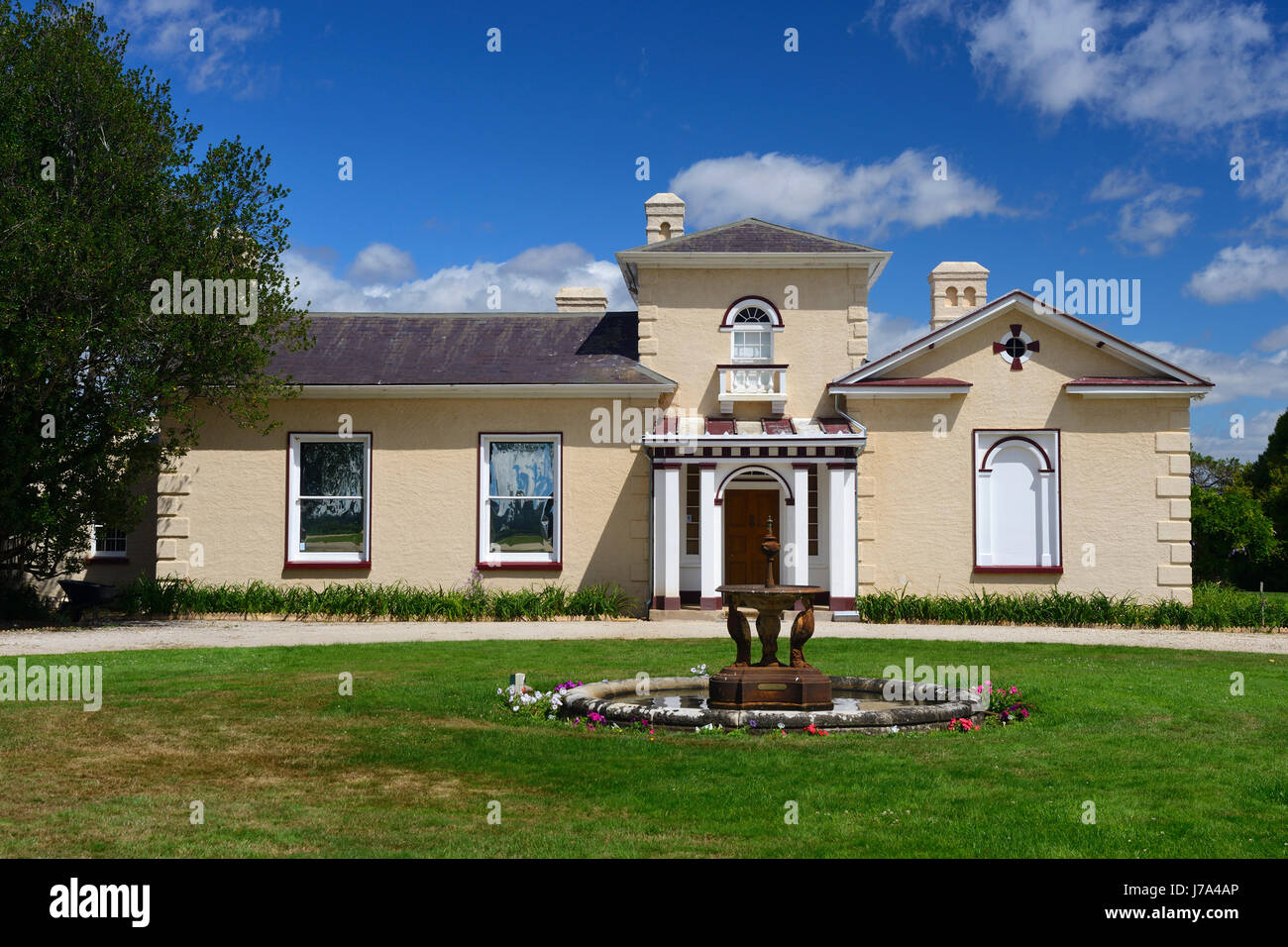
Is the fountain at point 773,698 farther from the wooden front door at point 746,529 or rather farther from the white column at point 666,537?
the wooden front door at point 746,529

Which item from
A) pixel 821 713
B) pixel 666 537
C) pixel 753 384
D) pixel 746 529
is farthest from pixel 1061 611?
pixel 821 713

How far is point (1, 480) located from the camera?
674 inches

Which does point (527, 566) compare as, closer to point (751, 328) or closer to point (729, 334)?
point (729, 334)

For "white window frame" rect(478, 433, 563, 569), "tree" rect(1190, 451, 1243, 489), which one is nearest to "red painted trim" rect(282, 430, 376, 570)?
"white window frame" rect(478, 433, 563, 569)

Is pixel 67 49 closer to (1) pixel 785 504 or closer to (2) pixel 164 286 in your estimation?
(2) pixel 164 286

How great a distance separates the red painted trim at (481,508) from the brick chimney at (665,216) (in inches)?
210

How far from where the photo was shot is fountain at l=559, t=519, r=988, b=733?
923 cm

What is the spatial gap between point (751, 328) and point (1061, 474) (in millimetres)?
6338

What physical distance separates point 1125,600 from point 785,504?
6216 mm

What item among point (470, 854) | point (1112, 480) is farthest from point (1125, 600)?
point (470, 854)

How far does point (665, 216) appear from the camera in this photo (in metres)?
23.2

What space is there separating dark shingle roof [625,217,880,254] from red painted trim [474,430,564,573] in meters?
4.14

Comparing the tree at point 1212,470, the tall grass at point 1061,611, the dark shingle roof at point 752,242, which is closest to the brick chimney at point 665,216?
the dark shingle roof at point 752,242
